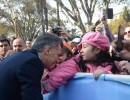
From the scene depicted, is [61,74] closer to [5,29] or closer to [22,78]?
[22,78]

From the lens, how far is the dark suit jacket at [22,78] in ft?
9.28

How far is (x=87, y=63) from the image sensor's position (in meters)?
3.51

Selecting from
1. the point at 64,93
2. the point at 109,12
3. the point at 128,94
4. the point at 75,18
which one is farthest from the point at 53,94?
the point at 75,18

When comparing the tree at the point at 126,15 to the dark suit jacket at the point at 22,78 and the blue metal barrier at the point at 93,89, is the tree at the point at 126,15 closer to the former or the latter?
the blue metal barrier at the point at 93,89

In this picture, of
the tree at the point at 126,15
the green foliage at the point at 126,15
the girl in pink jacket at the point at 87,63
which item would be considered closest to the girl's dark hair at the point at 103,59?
the girl in pink jacket at the point at 87,63

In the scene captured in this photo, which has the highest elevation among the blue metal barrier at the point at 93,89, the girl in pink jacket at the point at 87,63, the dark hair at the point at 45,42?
the dark hair at the point at 45,42

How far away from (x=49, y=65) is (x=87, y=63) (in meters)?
0.43

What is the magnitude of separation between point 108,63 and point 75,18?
17.0 metres

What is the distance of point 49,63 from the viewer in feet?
10.6

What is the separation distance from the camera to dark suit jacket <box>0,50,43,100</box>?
2.83 metres

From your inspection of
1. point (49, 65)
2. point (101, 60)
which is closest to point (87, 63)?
point (101, 60)

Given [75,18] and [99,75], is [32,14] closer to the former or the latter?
[75,18]

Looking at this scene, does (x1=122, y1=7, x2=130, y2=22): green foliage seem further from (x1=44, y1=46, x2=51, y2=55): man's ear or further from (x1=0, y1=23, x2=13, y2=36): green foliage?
(x1=44, y1=46, x2=51, y2=55): man's ear

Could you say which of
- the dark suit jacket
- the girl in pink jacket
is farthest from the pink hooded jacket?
the dark suit jacket
